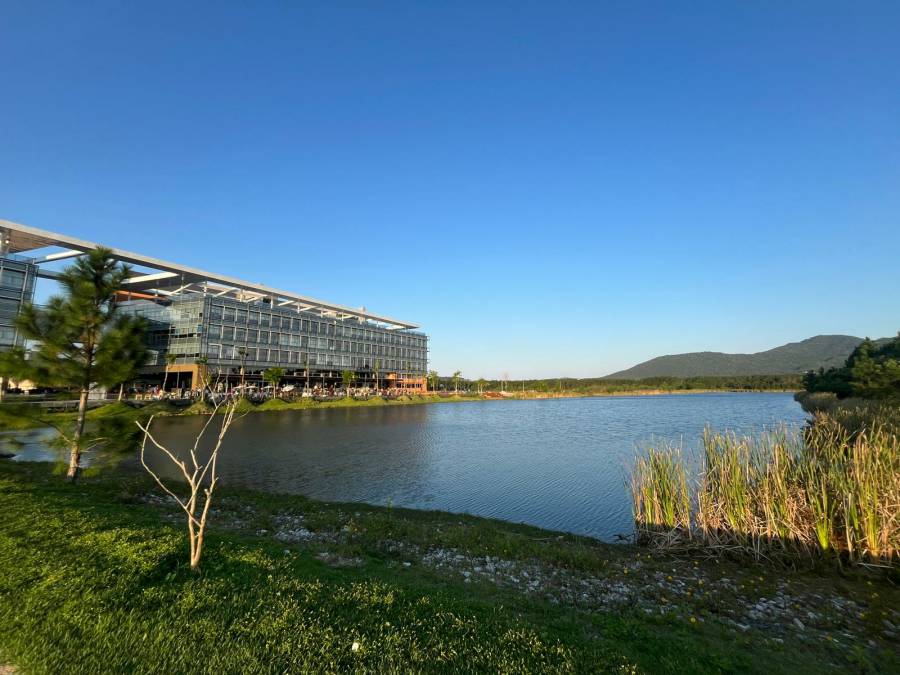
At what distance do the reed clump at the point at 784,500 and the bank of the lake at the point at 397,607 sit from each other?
0.84 m

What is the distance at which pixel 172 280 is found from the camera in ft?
270

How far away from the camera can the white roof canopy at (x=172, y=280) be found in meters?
60.0

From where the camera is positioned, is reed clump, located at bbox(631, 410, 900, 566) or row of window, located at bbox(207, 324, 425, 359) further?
row of window, located at bbox(207, 324, 425, 359)

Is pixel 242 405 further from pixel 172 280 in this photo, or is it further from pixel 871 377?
pixel 871 377

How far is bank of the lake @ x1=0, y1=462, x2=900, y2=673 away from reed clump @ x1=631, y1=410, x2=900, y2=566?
0.84 m

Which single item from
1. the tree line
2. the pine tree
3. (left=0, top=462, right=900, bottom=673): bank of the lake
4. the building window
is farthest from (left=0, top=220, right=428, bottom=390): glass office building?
the tree line

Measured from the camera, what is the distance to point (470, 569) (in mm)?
9930

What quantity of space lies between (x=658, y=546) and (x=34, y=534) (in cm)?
1430

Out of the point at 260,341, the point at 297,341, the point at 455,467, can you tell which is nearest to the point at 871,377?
the point at 455,467

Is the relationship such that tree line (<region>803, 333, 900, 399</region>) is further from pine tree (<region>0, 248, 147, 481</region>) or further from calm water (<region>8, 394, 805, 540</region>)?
pine tree (<region>0, 248, 147, 481</region>)

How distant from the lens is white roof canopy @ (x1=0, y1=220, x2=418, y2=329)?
197 ft

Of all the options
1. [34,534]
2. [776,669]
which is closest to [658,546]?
[776,669]

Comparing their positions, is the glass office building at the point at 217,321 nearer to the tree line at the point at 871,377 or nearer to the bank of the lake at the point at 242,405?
the bank of the lake at the point at 242,405

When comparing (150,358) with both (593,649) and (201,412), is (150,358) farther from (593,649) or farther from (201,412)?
(201,412)
